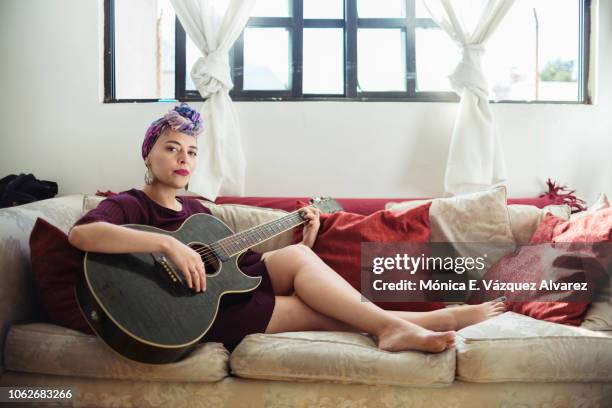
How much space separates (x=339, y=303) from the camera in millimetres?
1417

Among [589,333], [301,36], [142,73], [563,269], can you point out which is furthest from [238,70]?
[589,333]

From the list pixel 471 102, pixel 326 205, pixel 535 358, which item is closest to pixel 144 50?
pixel 326 205

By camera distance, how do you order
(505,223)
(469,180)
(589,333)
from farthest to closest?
(469,180) → (505,223) → (589,333)

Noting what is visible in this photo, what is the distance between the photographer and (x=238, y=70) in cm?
257

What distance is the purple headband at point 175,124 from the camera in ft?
5.05

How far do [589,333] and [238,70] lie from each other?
2001 mm

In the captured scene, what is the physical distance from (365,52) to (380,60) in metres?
0.09

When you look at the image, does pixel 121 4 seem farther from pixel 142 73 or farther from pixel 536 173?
pixel 536 173

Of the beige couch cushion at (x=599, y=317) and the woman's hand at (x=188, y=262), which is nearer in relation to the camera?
the woman's hand at (x=188, y=262)

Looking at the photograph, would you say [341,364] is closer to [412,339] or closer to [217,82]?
[412,339]

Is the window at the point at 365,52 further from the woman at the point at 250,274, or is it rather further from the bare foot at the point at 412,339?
the bare foot at the point at 412,339

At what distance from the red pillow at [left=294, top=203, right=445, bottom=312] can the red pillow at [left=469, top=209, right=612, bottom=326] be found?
27cm

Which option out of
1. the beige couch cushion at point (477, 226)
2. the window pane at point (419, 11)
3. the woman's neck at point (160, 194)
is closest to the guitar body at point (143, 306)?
the woman's neck at point (160, 194)

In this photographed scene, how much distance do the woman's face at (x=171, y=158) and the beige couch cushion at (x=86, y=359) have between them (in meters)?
0.52
